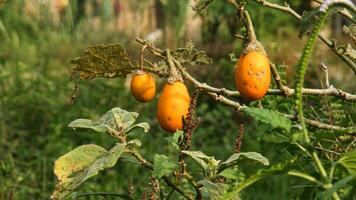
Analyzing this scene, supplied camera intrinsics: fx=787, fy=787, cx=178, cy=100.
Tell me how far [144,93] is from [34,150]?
9.51ft

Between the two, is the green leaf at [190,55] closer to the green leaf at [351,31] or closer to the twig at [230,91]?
the twig at [230,91]

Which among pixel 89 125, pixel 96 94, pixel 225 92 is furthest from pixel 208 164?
pixel 96 94

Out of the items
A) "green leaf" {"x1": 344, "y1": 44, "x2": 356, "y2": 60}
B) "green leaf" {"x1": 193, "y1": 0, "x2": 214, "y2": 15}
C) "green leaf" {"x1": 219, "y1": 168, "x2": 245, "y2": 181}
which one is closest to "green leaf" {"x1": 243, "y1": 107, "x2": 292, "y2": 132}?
"green leaf" {"x1": 219, "y1": 168, "x2": 245, "y2": 181}

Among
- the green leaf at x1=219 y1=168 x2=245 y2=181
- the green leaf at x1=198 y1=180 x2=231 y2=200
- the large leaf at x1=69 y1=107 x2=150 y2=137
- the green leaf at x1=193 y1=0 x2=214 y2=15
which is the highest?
the green leaf at x1=193 y1=0 x2=214 y2=15

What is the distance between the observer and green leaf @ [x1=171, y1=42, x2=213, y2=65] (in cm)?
187

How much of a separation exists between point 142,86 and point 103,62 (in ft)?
0.34

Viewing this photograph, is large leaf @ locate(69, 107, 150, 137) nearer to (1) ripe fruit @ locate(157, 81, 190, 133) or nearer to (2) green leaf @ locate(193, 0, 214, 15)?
(1) ripe fruit @ locate(157, 81, 190, 133)

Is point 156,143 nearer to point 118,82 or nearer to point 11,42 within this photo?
point 118,82

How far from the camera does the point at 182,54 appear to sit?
1.87m

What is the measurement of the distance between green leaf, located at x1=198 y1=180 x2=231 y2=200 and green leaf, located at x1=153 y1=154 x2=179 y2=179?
0.24 ft

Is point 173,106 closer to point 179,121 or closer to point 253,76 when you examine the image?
point 179,121

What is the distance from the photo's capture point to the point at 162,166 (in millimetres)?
1592

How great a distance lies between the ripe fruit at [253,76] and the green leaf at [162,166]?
0.67ft

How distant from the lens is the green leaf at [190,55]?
1.87 meters
